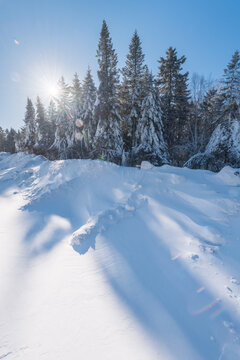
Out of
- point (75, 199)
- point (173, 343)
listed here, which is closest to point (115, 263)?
point (173, 343)

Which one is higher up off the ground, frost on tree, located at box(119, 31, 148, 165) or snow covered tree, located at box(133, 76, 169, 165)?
frost on tree, located at box(119, 31, 148, 165)

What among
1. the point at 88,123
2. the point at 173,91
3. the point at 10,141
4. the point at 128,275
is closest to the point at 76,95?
the point at 88,123

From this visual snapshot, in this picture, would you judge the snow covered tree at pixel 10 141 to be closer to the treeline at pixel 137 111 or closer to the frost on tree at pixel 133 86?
the treeline at pixel 137 111

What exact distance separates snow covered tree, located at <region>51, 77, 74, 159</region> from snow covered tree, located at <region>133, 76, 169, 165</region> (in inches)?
225

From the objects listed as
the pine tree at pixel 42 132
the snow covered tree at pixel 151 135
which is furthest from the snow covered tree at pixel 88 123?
the pine tree at pixel 42 132

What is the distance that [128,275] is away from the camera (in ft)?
8.52

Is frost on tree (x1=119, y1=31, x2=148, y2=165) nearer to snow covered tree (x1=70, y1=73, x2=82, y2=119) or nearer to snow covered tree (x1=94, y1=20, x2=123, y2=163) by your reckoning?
snow covered tree (x1=94, y1=20, x2=123, y2=163)

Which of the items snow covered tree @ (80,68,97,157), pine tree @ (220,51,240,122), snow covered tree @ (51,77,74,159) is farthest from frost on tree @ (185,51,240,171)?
snow covered tree @ (51,77,74,159)

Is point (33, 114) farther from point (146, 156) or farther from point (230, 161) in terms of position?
point (230, 161)

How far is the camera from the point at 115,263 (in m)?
2.87

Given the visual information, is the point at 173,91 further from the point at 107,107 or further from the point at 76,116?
the point at 76,116

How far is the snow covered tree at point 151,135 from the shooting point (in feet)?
36.4

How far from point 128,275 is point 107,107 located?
36.8 ft

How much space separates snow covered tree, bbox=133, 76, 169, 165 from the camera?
1110cm
